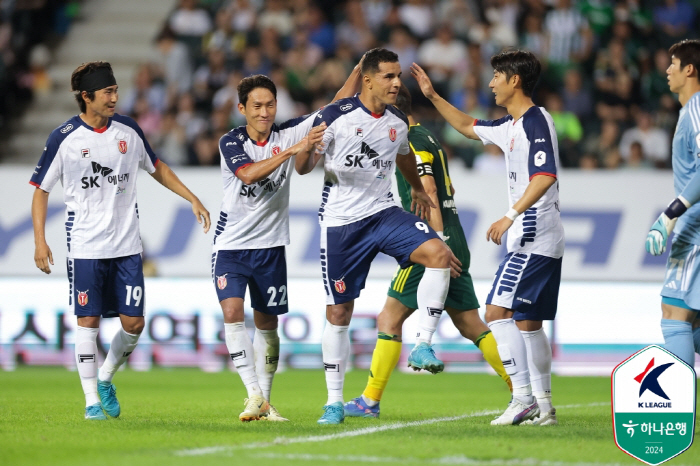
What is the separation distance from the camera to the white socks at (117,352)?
289 inches

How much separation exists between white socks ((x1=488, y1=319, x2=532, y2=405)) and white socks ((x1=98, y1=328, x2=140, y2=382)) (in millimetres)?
2693

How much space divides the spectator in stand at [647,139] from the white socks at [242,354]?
845 cm

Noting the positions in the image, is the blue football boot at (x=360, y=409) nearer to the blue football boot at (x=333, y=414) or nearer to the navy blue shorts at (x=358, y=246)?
the blue football boot at (x=333, y=414)

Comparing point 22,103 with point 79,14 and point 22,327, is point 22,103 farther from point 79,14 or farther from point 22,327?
point 22,327

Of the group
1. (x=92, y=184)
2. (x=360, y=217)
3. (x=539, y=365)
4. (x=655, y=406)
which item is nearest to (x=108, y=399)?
(x=92, y=184)

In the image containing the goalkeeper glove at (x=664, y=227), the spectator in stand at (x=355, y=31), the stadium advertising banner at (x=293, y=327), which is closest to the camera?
the goalkeeper glove at (x=664, y=227)

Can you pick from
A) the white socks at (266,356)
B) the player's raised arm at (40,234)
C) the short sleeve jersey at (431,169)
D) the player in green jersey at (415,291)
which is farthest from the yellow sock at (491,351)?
the player's raised arm at (40,234)

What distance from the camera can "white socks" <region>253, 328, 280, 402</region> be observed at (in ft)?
24.3

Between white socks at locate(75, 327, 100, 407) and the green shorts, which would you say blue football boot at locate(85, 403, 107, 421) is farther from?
the green shorts

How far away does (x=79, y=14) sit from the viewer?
64.5 ft

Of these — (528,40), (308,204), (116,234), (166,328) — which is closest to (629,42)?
(528,40)

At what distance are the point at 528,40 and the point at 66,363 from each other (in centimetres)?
915

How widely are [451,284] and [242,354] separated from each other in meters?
1.80

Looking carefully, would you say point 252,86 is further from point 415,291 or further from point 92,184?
point 415,291
